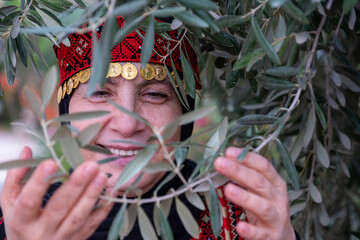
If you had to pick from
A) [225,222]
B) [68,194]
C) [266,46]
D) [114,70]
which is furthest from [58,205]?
[225,222]

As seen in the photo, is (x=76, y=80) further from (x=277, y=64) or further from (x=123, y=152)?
(x=277, y=64)

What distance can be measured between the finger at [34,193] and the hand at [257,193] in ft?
0.96

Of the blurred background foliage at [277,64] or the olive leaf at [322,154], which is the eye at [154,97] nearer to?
the blurred background foliage at [277,64]

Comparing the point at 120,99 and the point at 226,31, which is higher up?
the point at 226,31

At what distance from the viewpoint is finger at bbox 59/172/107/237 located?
739 millimetres

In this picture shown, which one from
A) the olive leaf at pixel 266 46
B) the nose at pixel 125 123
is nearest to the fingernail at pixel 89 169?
the olive leaf at pixel 266 46

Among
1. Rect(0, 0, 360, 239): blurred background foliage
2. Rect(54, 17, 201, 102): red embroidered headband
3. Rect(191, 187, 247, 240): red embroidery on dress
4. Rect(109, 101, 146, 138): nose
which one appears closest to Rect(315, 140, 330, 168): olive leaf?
Rect(0, 0, 360, 239): blurred background foliage

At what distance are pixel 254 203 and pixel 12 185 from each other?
469mm

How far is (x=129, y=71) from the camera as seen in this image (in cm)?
127

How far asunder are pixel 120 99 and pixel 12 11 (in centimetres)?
39

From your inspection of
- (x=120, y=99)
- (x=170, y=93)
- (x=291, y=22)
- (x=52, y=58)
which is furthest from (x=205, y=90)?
(x=52, y=58)

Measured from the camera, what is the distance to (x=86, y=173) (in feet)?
2.34

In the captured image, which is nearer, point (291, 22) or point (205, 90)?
point (291, 22)

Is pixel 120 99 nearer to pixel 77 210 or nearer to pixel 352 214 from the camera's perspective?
pixel 77 210
